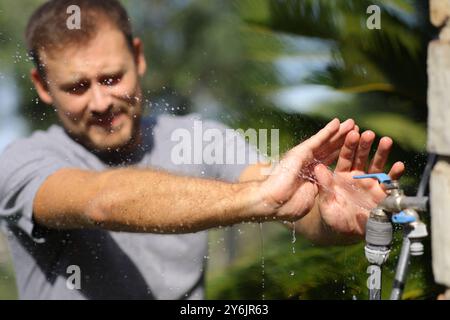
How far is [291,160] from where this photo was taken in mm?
1899

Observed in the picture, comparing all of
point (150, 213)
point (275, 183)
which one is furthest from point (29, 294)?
point (275, 183)

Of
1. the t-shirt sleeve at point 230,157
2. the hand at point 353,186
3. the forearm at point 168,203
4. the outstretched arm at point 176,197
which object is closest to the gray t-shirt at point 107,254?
the t-shirt sleeve at point 230,157

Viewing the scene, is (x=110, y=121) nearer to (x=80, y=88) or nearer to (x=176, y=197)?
(x=80, y=88)

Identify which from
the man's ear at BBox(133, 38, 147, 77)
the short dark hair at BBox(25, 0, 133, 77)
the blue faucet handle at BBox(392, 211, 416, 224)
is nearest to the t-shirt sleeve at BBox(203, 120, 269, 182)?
the man's ear at BBox(133, 38, 147, 77)

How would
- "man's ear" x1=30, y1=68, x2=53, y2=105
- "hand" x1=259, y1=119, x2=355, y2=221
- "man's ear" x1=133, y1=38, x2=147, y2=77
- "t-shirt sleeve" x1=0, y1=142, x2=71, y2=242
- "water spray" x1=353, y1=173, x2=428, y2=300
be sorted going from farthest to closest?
"man's ear" x1=133, y1=38, x2=147, y2=77 < "man's ear" x1=30, y1=68, x2=53, y2=105 < "t-shirt sleeve" x1=0, y1=142, x2=71, y2=242 < "hand" x1=259, y1=119, x2=355, y2=221 < "water spray" x1=353, y1=173, x2=428, y2=300

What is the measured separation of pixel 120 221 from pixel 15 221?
2.01ft

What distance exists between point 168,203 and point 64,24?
51.2 inches

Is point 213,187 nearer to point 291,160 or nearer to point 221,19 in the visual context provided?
point 291,160

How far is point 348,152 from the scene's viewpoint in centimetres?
211

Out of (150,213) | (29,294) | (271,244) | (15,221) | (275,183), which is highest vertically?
(275,183)

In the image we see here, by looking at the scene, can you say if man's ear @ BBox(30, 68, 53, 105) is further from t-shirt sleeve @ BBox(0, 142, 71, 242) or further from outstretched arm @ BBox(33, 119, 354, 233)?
outstretched arm @ BBox(33, 119, 354, 233)

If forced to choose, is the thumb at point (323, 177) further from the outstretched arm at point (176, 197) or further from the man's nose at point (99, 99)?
the man's nose at point (99, 99)

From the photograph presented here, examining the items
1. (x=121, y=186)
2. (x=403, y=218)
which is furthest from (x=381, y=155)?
(x=121, y=186)

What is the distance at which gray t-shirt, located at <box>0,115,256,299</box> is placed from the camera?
2697 millimetres
